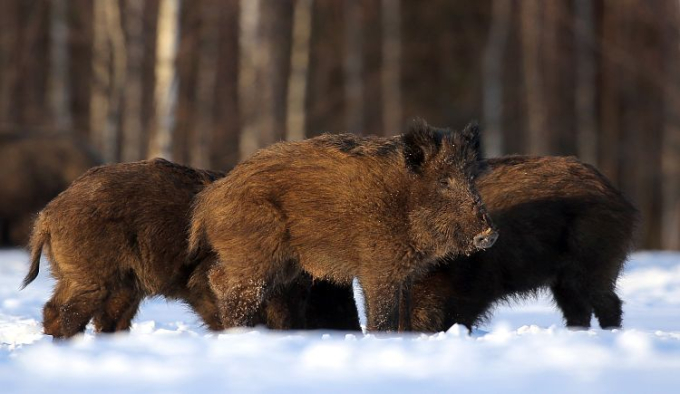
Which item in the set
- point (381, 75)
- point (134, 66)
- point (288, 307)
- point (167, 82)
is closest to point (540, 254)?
point (288, 307)

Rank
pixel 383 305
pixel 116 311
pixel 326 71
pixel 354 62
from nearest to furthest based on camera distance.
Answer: pixel 383 305, pixel 116 311, pixel 354 62, pixel 326 71

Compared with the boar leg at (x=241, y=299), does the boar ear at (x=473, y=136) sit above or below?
above

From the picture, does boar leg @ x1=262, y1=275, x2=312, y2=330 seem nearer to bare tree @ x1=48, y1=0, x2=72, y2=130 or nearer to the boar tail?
the boar tail

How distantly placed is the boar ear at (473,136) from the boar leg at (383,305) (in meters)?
1.09

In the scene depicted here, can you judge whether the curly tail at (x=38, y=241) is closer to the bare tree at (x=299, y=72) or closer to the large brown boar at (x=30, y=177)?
the large brown boar at (x=30, y=177)

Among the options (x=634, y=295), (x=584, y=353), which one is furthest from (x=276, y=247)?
(x=634, y=295)

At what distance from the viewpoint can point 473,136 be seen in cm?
771

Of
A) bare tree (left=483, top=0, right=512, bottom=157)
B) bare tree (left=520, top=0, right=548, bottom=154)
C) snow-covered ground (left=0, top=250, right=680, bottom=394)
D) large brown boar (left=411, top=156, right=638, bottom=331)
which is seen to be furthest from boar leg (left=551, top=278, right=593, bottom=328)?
bare tree (left=520, top=0, right=548, bottom=154)

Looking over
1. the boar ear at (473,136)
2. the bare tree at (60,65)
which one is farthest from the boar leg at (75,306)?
the bare tree at (60,65)

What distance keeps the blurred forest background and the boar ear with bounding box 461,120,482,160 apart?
16791 mm

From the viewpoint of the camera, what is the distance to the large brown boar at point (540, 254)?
8445 millimetres

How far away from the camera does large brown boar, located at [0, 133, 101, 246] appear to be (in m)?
19.7

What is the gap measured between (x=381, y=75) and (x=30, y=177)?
1495 cm

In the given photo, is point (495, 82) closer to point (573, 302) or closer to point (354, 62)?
point (354, 62)
